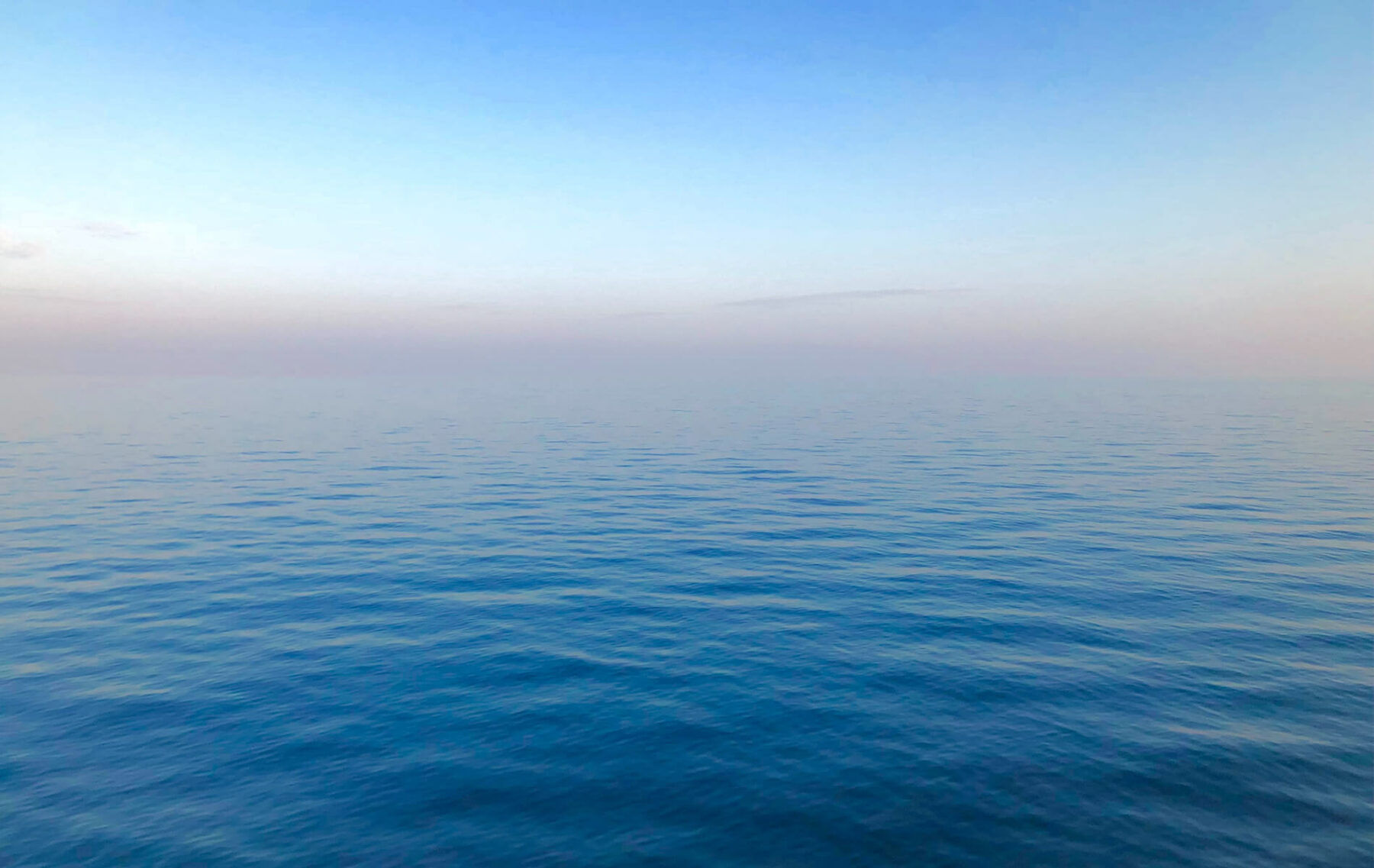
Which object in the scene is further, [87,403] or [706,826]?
[87,403]

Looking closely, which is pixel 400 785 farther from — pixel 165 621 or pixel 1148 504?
pixel 1148 504

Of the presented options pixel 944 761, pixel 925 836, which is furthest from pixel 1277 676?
pixel 925 836

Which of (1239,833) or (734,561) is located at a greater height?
(1239,833)

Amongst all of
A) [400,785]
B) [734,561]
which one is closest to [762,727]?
[400,785]

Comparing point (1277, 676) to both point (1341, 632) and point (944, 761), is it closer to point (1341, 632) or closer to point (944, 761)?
point (1341, 632)

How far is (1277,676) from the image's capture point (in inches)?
1081

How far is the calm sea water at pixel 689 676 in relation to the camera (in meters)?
18.9

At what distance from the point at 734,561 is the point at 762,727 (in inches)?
785

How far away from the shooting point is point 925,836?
18531 mm

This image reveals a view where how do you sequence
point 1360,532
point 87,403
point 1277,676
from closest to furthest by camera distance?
point 1277,676, point 1360,532, point 87,403

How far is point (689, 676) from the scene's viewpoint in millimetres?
27922

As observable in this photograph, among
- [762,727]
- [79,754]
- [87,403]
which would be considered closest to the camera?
[79,754]

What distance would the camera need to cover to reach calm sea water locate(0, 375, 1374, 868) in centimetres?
1889

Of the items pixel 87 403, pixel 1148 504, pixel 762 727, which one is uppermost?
pixel 762 727
